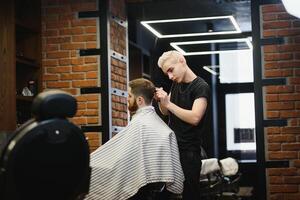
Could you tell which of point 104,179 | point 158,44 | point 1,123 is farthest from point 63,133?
point 158,44

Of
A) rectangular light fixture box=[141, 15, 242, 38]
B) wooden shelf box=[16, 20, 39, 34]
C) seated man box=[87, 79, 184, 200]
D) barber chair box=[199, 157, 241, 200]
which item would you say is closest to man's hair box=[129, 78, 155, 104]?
seated man box=[87, 79, 184, 200]

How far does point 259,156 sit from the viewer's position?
4.92 meters

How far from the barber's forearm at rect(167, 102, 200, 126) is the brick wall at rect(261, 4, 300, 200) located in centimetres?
172

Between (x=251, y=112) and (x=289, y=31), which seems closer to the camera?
(x=289, y=31)

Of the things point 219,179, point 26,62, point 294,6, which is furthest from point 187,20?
point 294,6

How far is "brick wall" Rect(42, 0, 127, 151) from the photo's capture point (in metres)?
5.20

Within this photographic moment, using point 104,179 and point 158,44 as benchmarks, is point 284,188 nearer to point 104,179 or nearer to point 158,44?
point 104,179

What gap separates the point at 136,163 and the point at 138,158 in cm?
3

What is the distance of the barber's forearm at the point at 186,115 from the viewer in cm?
336

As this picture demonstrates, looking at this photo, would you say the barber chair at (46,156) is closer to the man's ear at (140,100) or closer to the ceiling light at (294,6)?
the man's ear at (140,100)

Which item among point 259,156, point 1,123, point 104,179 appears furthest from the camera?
point 259,156

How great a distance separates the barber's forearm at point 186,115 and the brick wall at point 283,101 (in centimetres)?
172

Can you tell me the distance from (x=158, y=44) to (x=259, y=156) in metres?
2.85

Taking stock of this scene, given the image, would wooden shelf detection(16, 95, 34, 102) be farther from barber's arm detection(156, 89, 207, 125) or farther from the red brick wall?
barber's arm detection(156, 89, 207, 125)
